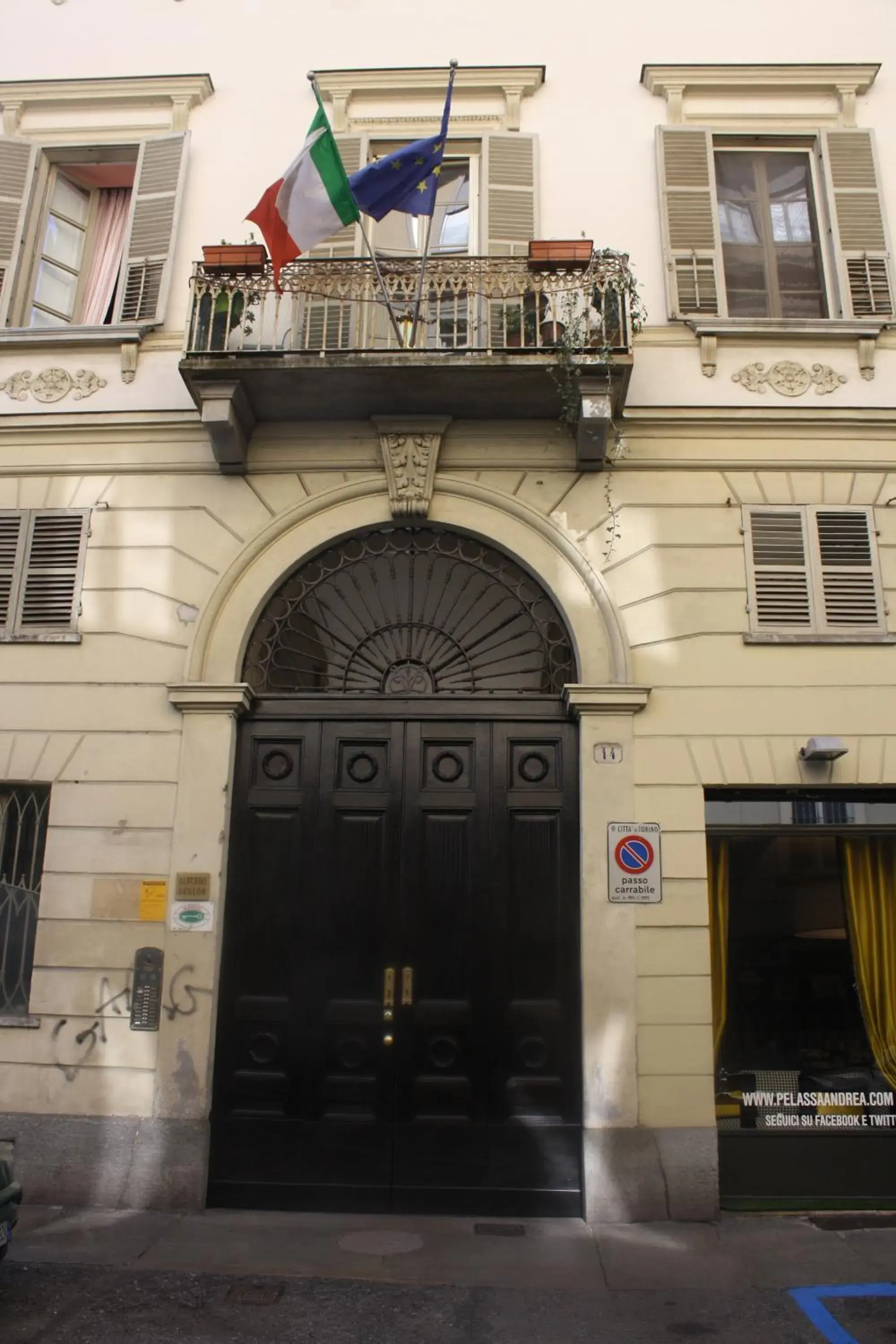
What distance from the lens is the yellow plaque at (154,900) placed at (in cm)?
705

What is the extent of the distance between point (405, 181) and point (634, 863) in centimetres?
543

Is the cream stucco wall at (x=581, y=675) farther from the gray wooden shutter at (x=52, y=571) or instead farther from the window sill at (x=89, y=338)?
the window sill at (x=89, y=338)

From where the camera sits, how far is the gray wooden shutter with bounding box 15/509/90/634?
25.4 feet

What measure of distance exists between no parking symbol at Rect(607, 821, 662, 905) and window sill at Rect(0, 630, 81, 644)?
4.32 m

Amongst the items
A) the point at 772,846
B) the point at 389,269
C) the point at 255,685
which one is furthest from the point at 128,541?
the point at 772,846

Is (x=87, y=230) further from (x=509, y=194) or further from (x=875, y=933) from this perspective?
(x=875, y=933)

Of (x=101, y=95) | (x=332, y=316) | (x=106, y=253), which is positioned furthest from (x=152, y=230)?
(x=332, y=316)

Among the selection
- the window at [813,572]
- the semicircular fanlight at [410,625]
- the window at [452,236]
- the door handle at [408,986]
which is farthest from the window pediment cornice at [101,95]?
the door handle at [408,986]

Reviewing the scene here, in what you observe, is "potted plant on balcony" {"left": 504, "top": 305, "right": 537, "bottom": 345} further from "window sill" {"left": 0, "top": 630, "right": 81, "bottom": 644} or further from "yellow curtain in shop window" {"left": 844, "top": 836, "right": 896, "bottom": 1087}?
"yellow curtain in shop window" {"left": 844, "top": 836, "right": 896, "bottom": 1087}

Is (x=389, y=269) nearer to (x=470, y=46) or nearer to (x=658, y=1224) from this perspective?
(x=470, y=46)

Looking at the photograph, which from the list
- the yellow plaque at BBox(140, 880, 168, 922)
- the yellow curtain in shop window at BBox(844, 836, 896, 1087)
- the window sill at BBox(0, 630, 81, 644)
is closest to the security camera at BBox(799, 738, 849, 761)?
the yellow curtain in shop window at BBox(844, 836, 896, 1087)

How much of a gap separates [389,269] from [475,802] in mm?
4356

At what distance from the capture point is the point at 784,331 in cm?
792

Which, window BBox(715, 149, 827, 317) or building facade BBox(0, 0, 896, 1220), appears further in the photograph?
window BBox(715, 149, 827, 317)
